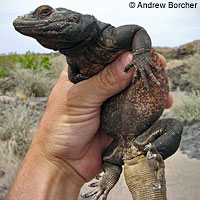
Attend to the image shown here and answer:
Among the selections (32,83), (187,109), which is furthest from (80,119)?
(32,83)

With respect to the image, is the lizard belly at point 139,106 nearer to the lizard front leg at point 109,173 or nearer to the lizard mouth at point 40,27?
the lizard front leg at point 109,173

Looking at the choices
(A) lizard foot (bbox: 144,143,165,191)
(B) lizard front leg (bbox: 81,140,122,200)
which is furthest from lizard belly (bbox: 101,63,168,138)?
(A) lizard foot (bbox: 144,143,165,191)

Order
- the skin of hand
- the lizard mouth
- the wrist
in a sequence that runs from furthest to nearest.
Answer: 1. the wrist
2. the skin of hand
3. the lizard mouth

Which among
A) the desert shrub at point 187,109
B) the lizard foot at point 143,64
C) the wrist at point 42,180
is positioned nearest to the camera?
the lizard foot at point 143,64

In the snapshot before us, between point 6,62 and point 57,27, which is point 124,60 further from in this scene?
point 6,62

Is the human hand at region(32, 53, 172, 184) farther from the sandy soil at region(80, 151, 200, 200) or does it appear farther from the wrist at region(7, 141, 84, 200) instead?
the sandy soil at region(80, 151, 200, 200)

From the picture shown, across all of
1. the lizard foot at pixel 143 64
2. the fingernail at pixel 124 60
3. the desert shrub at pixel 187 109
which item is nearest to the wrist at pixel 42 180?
the fingernail at pixel 124 60

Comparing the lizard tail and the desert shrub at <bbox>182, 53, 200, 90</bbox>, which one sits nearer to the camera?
the lizard tail
